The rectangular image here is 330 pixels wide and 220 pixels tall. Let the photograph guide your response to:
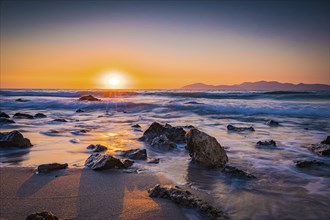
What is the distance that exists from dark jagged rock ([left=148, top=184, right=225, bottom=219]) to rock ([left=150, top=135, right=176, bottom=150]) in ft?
8.19

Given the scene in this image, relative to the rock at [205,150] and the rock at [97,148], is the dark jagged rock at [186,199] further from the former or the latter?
the rock at [97,148]

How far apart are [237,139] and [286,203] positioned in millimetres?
3859

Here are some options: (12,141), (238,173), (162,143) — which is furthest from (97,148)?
(238,173)

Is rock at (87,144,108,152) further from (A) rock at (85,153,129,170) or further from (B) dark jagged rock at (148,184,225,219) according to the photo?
(B) dark jagged rock at (148,184,225,219)

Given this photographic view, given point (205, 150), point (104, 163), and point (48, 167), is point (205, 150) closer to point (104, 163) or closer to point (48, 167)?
point (104, 163)

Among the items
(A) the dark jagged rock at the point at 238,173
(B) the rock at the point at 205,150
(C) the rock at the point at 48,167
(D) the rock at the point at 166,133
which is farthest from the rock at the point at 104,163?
(D) the rock at the point at 166,133

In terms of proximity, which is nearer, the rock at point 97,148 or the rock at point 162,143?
the rock at point 97,148

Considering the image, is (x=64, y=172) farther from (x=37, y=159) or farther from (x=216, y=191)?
(x=216, y=191)

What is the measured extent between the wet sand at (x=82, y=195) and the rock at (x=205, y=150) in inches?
38.1

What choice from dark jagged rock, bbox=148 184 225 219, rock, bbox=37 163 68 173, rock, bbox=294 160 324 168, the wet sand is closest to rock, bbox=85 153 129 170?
the wet sand

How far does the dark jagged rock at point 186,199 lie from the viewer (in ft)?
8.37

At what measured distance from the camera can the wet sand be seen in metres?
2.54

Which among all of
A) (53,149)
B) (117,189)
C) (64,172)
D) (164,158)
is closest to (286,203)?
(117,189)

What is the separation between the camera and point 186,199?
8.94ft
